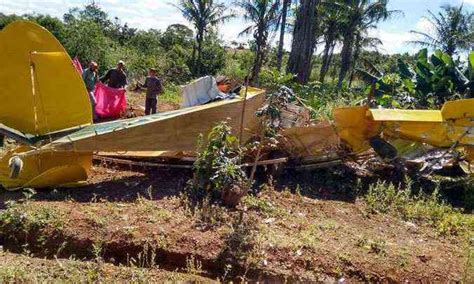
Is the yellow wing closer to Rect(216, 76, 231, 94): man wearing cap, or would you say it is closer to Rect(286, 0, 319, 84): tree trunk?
Rect(216, 76, 231, 94): man wearing cap

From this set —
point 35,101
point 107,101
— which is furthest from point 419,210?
point 107,101

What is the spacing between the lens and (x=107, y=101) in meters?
10.1

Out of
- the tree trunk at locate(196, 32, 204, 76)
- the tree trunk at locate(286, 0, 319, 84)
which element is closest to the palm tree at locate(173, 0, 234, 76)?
the tree trunk at locate(196, 32, 204, 76)

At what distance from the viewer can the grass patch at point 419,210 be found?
5.81m

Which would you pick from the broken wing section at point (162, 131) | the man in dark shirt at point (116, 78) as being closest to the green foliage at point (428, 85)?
the broken wing section at point (162, 131)

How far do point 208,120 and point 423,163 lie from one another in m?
3.09

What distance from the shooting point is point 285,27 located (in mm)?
27594

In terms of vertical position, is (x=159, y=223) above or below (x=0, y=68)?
below

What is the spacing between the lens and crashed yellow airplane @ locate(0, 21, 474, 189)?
559 cm

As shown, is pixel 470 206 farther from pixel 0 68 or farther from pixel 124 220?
pixel 0 68

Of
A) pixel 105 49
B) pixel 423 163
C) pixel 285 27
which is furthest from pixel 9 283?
pixel 285 27

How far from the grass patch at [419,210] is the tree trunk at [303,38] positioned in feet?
22.0

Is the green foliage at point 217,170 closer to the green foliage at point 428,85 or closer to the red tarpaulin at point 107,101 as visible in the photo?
the green foliage at point 428,85

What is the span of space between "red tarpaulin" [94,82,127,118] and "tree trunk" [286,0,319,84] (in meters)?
4.79
